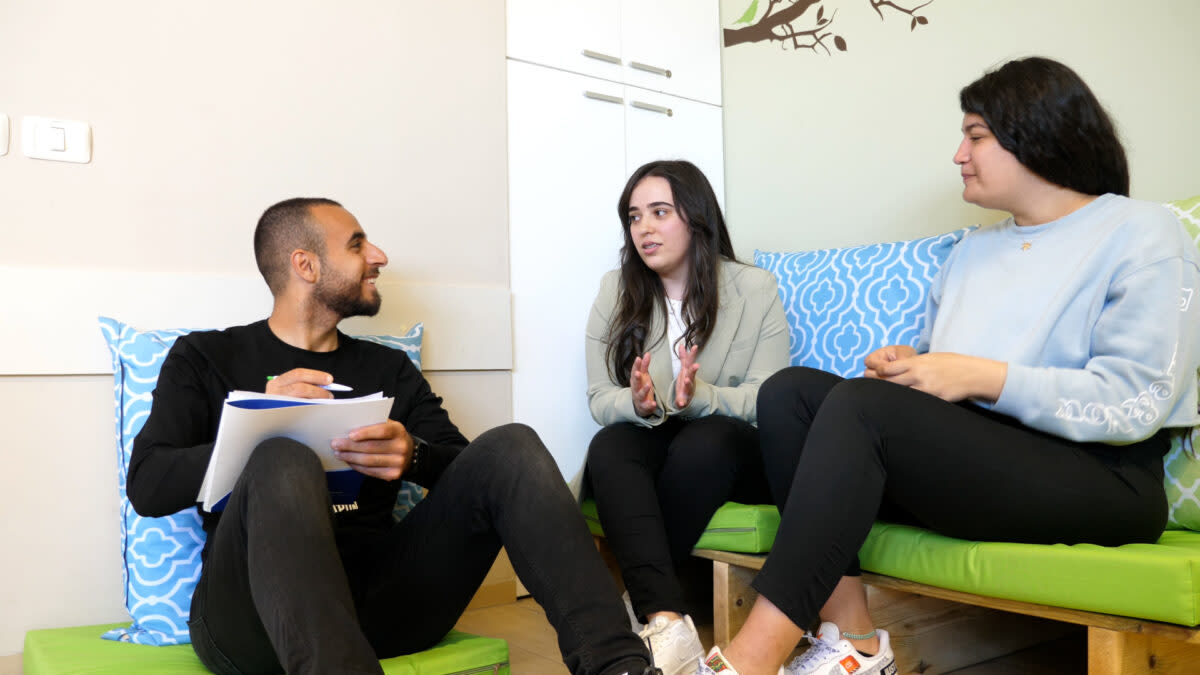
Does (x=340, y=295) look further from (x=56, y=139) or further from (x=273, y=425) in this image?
(x=56, y=139)

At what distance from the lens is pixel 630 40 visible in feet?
8.17

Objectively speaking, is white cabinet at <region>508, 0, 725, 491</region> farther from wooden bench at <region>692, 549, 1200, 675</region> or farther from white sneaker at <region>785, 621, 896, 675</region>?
white sneaker at <region>785, 621, 896, 675</region>

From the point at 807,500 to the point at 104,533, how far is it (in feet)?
4.41

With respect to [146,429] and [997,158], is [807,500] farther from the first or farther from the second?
[146,429]

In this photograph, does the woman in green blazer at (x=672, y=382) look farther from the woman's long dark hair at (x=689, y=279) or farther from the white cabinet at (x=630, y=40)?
the white cabinet at (x=630, y=40)

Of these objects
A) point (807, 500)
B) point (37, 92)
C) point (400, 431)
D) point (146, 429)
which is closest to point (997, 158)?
point (807, 500)

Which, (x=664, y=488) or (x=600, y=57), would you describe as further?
(x=600, y=57)

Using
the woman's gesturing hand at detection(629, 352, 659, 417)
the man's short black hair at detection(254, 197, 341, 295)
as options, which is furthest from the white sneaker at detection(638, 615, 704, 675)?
the man's short black hair at detection(254, 197, 341, 295)

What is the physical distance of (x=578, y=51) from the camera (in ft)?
7.80

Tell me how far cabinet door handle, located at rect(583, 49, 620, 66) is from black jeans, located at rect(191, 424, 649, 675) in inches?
55.5

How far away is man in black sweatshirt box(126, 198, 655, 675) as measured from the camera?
1.06m

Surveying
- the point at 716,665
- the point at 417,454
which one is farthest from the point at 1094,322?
the point at 417,454

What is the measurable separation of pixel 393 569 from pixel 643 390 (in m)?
0.59

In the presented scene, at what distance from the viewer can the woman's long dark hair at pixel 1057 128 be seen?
4.52 ft
